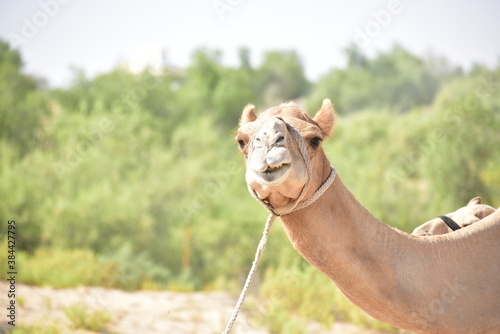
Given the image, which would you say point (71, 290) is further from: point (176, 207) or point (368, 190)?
point (368, 190)

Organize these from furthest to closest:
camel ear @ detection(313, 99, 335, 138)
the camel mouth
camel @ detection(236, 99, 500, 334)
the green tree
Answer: the green tree, camel ear @ detection(313, 99, 335, 138), camel @ detection(236, 99, 500, 334), the camel mouth

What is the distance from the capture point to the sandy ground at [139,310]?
345 inches

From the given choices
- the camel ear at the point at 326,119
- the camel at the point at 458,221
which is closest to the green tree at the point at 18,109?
the camel ear at the point at 326,119

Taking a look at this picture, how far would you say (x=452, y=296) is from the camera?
3080mm

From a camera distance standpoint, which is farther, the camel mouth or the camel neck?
the camel neck

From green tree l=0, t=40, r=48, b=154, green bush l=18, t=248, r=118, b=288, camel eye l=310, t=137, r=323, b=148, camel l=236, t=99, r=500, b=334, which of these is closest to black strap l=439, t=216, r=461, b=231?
camel l=236, t=99, r=500, b=334

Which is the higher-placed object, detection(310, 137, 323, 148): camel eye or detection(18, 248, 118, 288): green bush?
detection(310, 137, 323, 148): camel eye

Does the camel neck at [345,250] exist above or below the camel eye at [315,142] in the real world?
below

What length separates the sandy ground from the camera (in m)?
8.76

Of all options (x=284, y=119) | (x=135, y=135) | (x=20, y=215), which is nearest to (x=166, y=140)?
A: (x=135, y=135)

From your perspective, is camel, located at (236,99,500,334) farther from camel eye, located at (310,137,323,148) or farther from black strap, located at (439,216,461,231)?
black strap, located at (439,216,461,231)

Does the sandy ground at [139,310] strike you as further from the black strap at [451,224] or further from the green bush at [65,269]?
the black strap at [451,224]

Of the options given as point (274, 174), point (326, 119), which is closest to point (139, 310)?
point (326, 119)

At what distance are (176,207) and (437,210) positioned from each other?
27.1ft
